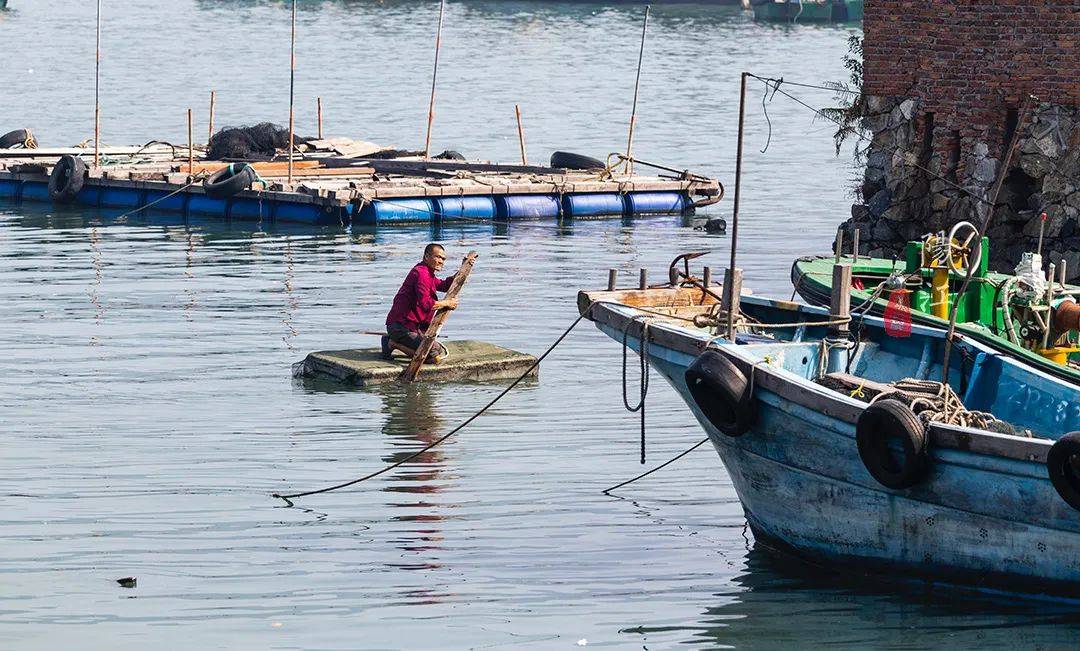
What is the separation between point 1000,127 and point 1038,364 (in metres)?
10.1

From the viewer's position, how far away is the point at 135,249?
32.7 meters

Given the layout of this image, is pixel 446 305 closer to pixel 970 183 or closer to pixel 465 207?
pixel 970 183

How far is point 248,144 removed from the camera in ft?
137

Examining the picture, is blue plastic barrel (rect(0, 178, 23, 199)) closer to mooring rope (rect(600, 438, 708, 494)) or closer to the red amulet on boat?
mooring rope (rect(600, 438, 708, 494))

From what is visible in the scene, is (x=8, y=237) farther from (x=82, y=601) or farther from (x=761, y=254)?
(x=82, y=601)

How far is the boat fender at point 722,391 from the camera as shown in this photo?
531 inches

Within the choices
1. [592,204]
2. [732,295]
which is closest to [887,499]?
[732,295]

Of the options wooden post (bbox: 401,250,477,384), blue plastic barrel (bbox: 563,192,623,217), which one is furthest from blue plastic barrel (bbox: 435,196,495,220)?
wooden post (bbox: 401,250,477,384)

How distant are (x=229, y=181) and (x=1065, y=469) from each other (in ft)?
85.6

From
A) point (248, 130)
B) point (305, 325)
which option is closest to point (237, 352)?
point (305, 325)

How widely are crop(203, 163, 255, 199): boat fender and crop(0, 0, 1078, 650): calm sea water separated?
97 cm

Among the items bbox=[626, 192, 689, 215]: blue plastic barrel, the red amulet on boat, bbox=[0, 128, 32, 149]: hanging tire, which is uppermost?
the red amulet on boat

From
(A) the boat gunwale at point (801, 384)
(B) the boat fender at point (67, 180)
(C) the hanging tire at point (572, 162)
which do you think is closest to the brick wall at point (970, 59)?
(A) the boat gunwale at point (801, 384)

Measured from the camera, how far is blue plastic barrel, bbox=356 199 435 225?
117ft
